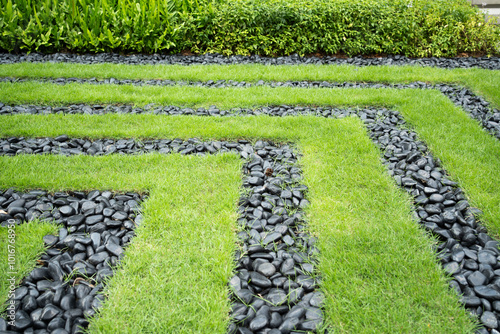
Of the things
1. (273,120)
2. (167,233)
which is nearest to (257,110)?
(273,120)

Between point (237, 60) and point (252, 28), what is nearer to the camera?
point (237, 60)

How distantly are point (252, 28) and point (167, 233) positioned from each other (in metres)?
4.61

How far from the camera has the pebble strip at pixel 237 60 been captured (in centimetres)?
592

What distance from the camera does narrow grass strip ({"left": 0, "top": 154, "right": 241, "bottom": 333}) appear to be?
78.7 inches

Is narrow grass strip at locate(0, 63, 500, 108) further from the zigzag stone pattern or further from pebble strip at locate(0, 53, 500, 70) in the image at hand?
the zigzag stone pattern

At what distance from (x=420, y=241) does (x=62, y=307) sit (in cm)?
226

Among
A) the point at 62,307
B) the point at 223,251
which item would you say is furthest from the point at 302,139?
the point at 62,307

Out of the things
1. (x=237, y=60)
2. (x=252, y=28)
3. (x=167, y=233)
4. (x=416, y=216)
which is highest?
(x=252, y=28)

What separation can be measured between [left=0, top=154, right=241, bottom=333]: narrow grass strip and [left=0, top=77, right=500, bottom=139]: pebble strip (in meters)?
1.13

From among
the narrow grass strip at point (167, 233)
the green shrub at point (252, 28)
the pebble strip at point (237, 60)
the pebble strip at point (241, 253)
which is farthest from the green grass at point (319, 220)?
the green shrub at point (252, 28)

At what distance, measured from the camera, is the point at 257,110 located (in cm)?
439

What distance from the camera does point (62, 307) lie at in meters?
2.04

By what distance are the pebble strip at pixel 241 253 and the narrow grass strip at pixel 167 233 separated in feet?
0.33

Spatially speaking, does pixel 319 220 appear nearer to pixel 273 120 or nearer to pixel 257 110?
pixel 273 120
